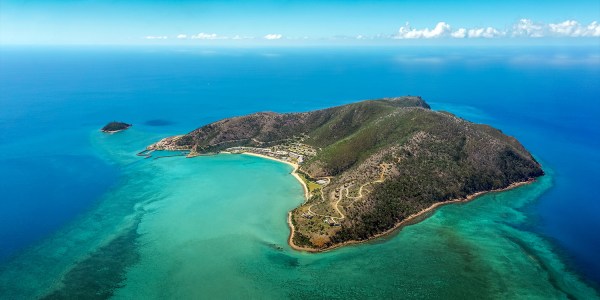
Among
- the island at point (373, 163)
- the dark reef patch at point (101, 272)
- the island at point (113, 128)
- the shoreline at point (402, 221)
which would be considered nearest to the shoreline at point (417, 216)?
the shoreline at point (402, 221)

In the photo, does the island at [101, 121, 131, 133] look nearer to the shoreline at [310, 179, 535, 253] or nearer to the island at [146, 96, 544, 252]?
the island at [146, 96, 544, 252]

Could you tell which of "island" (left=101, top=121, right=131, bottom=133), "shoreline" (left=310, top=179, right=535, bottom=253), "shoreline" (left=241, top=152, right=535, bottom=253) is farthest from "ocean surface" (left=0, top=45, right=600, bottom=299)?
"island" (left=101, top=121, right=131, bottom=133)

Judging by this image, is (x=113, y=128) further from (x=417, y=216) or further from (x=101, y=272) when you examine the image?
(x=417, y=216)

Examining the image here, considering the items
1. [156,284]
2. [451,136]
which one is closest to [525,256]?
[451,136]

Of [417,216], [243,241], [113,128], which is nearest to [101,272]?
[243,241]

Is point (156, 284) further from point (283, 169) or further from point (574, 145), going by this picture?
point (574, 145)

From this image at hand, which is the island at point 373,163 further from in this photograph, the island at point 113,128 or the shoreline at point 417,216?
the island at point 113,128
